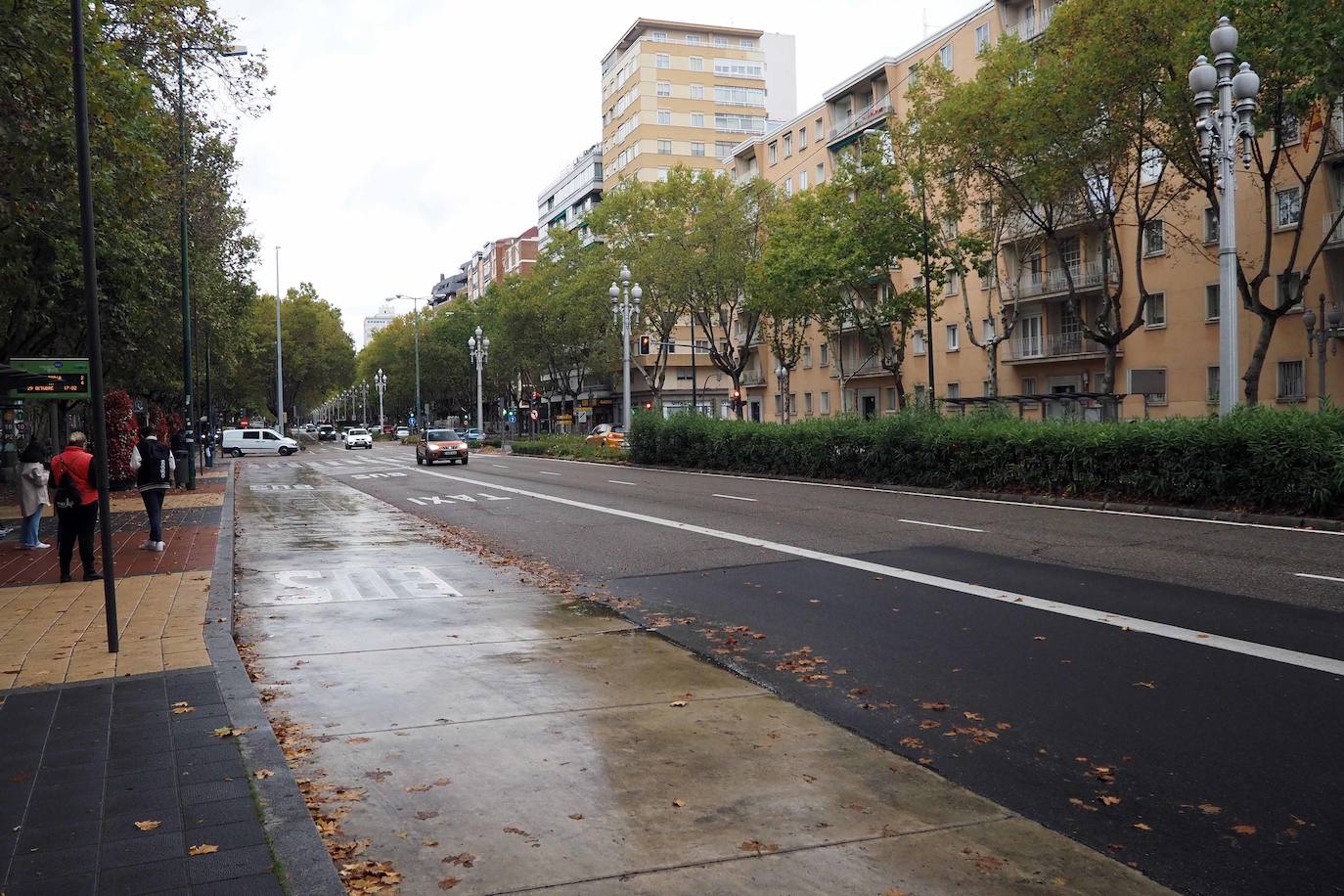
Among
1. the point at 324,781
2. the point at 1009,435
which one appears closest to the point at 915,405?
the point at 1009,435

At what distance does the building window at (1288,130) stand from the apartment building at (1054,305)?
0.49 m

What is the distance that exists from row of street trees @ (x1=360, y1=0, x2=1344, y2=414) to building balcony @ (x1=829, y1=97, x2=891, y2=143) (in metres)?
7.78

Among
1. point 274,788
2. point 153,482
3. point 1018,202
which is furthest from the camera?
point 1018,202

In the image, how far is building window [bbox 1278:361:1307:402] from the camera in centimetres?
3356

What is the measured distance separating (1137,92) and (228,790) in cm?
2726

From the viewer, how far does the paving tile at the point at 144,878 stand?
11.4 ft

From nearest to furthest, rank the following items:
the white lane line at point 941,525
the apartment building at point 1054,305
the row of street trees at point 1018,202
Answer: the white lane line at point 941,525 → the row of street trees at point 1018,202 → the apartment building at point 1054,305

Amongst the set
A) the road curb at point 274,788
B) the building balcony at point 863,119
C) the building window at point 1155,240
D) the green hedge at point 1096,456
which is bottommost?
the road curb at point 274,788

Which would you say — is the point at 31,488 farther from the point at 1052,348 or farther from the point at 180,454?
the point at 1052,348

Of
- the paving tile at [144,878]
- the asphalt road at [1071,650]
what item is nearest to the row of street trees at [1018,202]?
the asphalt road at [1071,650]

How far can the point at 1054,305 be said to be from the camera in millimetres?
44938

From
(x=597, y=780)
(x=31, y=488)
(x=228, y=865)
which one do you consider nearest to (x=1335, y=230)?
(x=31, y=488)

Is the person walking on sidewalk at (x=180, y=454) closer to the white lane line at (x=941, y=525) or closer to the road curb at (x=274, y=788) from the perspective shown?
the white lane line at (x=941, y=525)

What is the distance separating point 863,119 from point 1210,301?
935 inches
